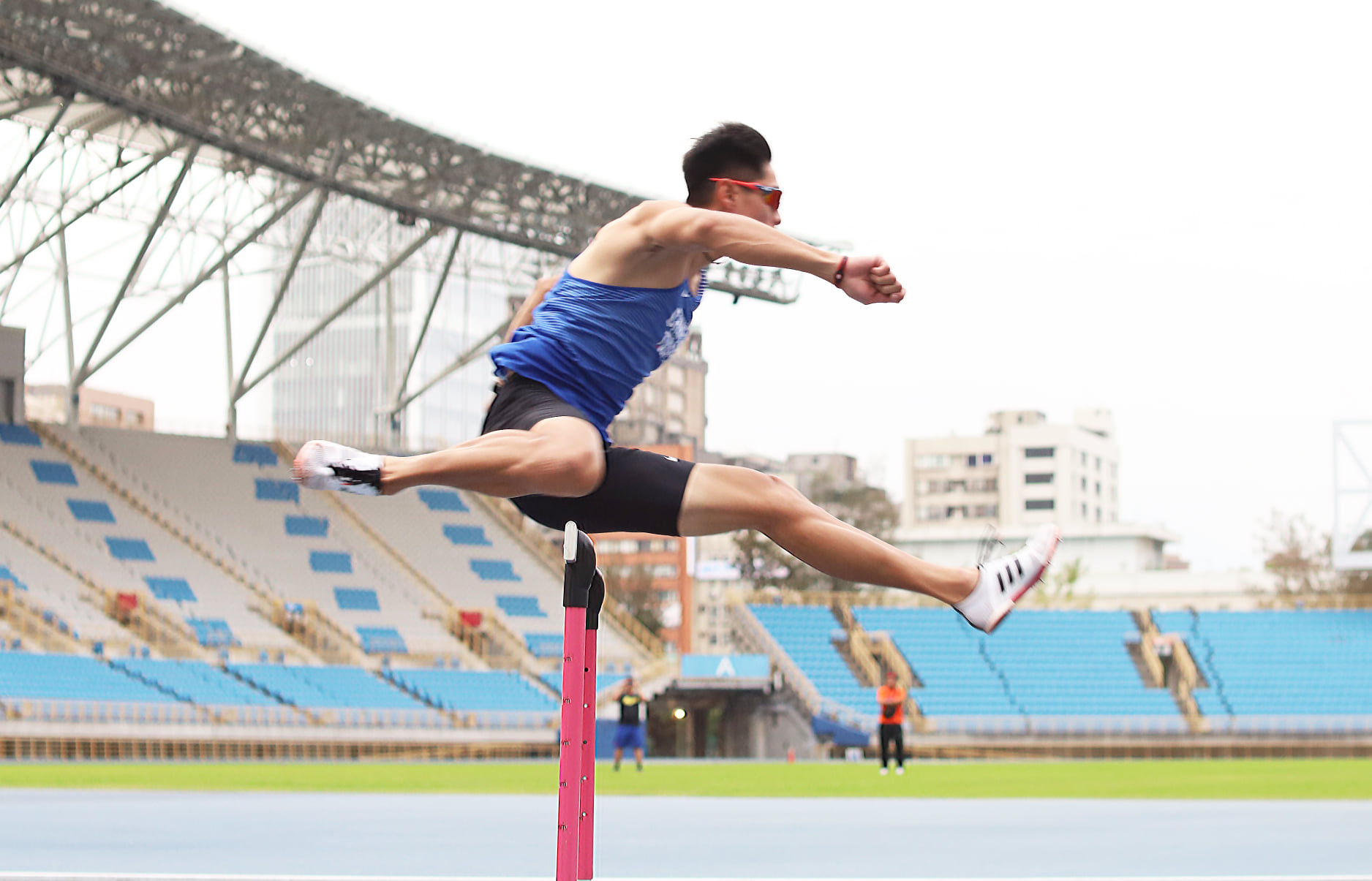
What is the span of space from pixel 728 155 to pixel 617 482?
2.95ft

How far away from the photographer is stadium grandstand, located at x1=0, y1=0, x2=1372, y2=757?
1026 inches

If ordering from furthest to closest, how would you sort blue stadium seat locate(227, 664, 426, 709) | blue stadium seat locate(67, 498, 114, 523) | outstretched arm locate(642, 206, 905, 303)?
blue stadium seat locate(67, 498, 114, 523)
blue stadium seat locate(227, 664, 426, 709)
outstretched arm locate(642, 206, 905, 303)

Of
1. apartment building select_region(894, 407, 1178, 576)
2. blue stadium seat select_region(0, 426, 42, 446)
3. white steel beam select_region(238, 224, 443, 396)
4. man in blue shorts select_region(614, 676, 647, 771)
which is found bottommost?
man in blue shorts select_region(614, 676, 647, 771)

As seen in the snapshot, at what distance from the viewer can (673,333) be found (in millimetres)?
4258

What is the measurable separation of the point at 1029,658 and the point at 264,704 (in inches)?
665

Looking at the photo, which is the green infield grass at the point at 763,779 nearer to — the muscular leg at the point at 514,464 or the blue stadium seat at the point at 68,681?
the blue stadium seat at the point at 68,681

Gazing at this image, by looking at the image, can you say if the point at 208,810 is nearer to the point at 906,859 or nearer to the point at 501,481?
the point at 906,859

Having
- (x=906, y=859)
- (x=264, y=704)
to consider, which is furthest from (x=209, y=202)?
(x=906, y=859)

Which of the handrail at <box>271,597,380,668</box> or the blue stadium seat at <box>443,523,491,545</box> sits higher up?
the blue stadium seat at <box>443,523,491,545</box>

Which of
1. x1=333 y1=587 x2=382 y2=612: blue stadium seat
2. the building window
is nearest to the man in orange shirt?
x1=333 y1=587 x2=382 y2=612: blue stadium seat

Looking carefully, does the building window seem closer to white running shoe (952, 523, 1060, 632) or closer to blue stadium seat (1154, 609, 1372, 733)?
blue stadium seat (1154, 609, 1372, 733)

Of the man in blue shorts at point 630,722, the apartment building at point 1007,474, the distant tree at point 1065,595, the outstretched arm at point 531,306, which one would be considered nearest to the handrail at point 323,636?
the man in blue shorts at point 630,722

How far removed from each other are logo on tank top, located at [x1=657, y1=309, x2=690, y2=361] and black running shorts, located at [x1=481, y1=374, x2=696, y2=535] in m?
0.30

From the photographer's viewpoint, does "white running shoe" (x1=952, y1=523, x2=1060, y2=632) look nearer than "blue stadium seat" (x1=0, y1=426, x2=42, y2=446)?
Yes
